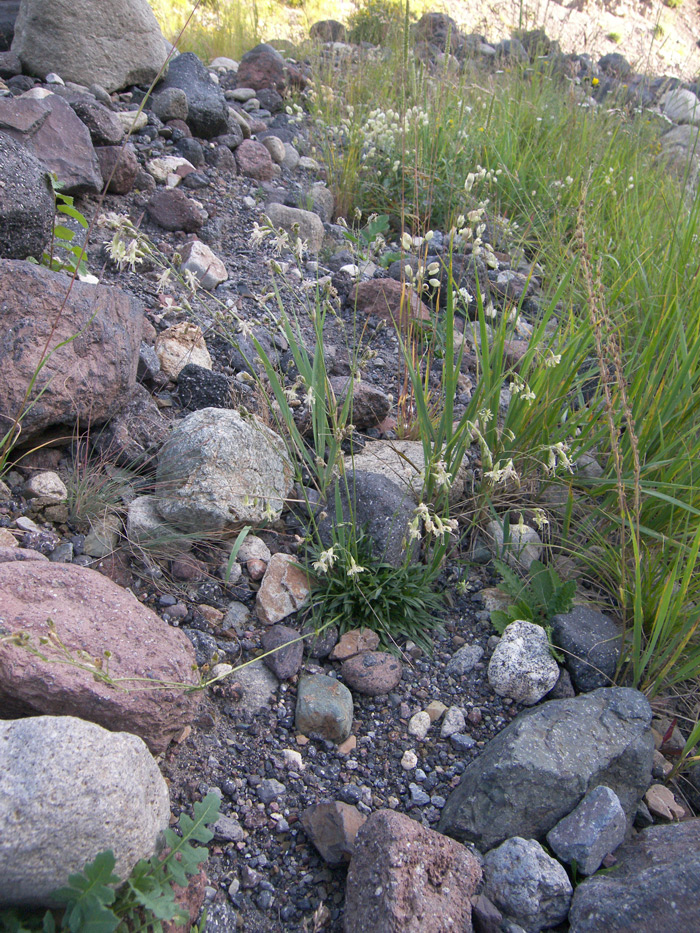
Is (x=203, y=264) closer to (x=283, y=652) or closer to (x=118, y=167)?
(x=118, y=167)

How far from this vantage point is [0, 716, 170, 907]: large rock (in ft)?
3.98

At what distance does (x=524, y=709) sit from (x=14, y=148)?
109 inches

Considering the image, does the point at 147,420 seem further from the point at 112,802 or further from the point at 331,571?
the point at 112,802

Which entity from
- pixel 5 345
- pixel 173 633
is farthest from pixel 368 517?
pixel 5 345

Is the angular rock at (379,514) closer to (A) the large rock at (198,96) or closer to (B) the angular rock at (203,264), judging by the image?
(B) the angular rock at (203,264)

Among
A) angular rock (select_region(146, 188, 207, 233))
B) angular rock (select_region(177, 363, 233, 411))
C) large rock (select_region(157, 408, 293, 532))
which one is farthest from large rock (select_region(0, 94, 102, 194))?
large rock (select_region(157, 408, 293, 532))

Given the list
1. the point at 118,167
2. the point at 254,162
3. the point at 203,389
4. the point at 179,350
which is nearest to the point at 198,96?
the point at 254,162

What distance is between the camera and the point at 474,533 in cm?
238

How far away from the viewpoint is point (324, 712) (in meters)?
1.82

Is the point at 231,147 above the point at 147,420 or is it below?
above

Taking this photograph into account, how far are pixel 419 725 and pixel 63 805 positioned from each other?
1.00 metres

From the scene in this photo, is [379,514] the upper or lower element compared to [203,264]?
lower

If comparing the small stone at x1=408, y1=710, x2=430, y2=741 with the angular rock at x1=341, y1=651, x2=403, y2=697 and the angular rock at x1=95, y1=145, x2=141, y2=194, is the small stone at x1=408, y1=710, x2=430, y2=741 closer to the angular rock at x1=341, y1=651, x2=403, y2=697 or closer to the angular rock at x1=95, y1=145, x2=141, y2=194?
the angular rock at x1=341, y1=651, x2=403, y2=697

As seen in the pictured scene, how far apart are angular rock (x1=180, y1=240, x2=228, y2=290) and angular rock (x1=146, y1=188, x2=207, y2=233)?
9.8 inches
